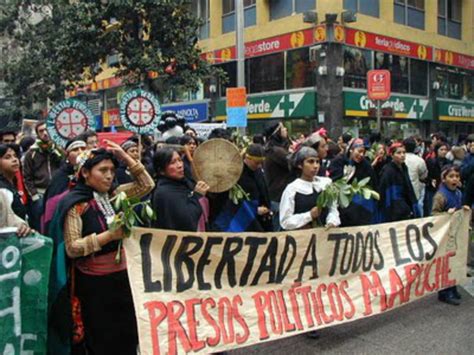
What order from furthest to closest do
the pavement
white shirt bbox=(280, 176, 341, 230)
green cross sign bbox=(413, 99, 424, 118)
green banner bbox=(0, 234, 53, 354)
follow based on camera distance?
1. green cross sign bbox=(413, 99, 424, 118)
2. white shirt bbox=(280, 176, 341, 230)
3. the pavement
4. green banner bbox=(0, 234, 53, 354)

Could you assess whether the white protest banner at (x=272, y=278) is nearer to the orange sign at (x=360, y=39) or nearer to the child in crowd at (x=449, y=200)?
the child in crowd at (x=449, y=200)

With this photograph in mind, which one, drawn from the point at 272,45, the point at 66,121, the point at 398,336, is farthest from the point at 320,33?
the point at 398,336

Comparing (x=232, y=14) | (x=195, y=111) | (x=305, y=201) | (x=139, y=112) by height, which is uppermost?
(x=232, y=14)

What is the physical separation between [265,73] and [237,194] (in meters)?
15.7

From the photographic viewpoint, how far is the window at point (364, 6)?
18734 millimetres

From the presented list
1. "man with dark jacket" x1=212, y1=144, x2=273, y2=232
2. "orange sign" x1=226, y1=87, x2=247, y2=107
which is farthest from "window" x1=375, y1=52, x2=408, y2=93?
"man with dark jacket" x1=212, y1=144, x2=273, y2=232

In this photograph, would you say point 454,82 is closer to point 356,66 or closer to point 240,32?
point 356,66

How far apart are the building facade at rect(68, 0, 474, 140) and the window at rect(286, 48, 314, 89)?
1.4 inches

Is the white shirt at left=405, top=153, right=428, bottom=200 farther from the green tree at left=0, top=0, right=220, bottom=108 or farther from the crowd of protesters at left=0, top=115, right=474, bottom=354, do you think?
the green tree at left=0, top=0, right=220, bottom=108

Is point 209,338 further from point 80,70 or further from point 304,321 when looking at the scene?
point 80,70

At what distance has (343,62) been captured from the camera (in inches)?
728

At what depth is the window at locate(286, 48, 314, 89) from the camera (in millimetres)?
18750

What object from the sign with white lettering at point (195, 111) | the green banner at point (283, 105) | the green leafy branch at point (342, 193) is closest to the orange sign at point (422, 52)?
the green banner at point (283, 105)

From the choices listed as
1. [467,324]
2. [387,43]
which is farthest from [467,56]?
[467,324]
